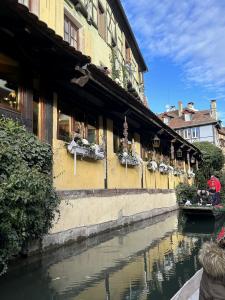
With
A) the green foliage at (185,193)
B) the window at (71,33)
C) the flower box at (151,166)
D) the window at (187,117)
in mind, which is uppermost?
the window at (187,117)

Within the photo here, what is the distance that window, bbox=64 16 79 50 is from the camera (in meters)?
13.0

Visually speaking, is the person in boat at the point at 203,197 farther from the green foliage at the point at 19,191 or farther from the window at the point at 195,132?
the window at the point at 195,132

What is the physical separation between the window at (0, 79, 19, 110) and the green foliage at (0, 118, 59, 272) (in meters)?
0.72

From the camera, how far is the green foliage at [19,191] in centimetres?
513

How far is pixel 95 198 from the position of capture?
10414 millimetres

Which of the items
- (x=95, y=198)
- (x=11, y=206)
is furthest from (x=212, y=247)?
(x=95, y=198)

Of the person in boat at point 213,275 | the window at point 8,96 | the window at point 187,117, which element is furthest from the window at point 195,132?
the person in boat at point 213,275

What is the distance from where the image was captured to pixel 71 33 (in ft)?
44.0

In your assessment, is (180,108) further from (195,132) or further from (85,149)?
(85,149)

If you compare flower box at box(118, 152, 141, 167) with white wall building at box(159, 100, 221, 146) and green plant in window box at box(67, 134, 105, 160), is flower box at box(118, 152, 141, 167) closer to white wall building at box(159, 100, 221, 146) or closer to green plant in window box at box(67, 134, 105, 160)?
green plant in window box at box(67, 134, 105, 160)

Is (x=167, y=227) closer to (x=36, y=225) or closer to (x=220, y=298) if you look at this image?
(x=36, y=225)

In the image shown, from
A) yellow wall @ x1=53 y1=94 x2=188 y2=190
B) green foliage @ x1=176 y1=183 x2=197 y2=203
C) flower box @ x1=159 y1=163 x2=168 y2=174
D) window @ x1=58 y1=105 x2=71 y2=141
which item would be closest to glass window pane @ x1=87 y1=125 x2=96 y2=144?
yellow wall @ x1=53 y1=94 x2=188 y2=190

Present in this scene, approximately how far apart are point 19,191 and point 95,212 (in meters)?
5.20

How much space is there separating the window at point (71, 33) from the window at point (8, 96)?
19.5 ft
